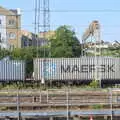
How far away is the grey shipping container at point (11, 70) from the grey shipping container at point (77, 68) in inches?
64.6

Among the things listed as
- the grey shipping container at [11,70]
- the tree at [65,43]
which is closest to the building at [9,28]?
the tree at [65,43]

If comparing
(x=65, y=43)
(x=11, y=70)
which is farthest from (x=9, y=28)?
(x=11, y=70)

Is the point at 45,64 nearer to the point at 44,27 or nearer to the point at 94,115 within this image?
the point at 44,27

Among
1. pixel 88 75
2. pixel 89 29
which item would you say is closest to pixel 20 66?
pixel 88 75

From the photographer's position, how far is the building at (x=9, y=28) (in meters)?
117

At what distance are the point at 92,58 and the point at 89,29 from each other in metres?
15.1

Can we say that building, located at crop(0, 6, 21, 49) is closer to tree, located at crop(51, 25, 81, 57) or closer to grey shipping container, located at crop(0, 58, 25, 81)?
tree, located at crop(51, 25, 81, 57)

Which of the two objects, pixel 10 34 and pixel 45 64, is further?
pixel 10 34

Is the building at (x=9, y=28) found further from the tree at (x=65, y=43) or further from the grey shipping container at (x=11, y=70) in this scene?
the grey shipping container at (x=11, y=70)

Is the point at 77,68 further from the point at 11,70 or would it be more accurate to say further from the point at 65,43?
the point at 65,43

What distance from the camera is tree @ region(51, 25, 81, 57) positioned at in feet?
300

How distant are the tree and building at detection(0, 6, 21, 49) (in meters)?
18.1

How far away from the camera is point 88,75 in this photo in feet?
173

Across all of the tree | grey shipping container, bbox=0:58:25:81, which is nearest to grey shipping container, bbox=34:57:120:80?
grey shipping container, bbox=0:58:25:81
